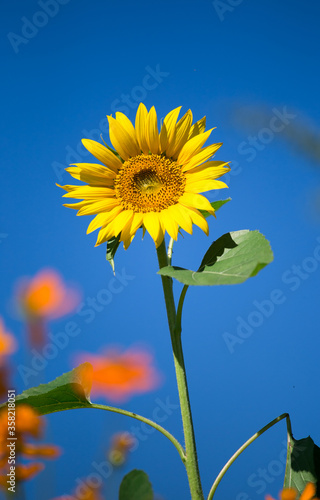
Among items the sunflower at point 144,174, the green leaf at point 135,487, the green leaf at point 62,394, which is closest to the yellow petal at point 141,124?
the sunflower at point 144,174

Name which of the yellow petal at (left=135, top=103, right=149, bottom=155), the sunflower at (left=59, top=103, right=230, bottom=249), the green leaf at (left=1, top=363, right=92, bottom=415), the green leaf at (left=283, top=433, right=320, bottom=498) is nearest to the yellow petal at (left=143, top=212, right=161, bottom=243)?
the sunflower at (left=59, top=103, right=230, bottom=249)

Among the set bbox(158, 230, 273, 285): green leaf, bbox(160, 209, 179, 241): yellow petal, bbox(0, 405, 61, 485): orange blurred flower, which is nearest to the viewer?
bbox(0, 405, 61, 485): orange blurred flower

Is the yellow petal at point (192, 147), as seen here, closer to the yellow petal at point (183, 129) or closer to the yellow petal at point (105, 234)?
the yellow petal at point (183, 129)

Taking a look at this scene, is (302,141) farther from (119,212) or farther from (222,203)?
(119,212)

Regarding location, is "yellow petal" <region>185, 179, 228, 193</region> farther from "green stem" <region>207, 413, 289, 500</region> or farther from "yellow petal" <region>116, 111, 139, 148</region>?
"green stem" <region>207, 413, 289, 500</region>

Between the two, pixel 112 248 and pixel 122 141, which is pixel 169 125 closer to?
pixel 122 141

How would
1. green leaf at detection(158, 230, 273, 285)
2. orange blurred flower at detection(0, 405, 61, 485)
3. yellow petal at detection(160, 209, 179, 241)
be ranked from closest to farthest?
orange blurred flower at detection(0, 405, 61, 485), green leaf at detection(158, 230, 273, 285), yellow petal at detection(160, 209, 179, 241)
